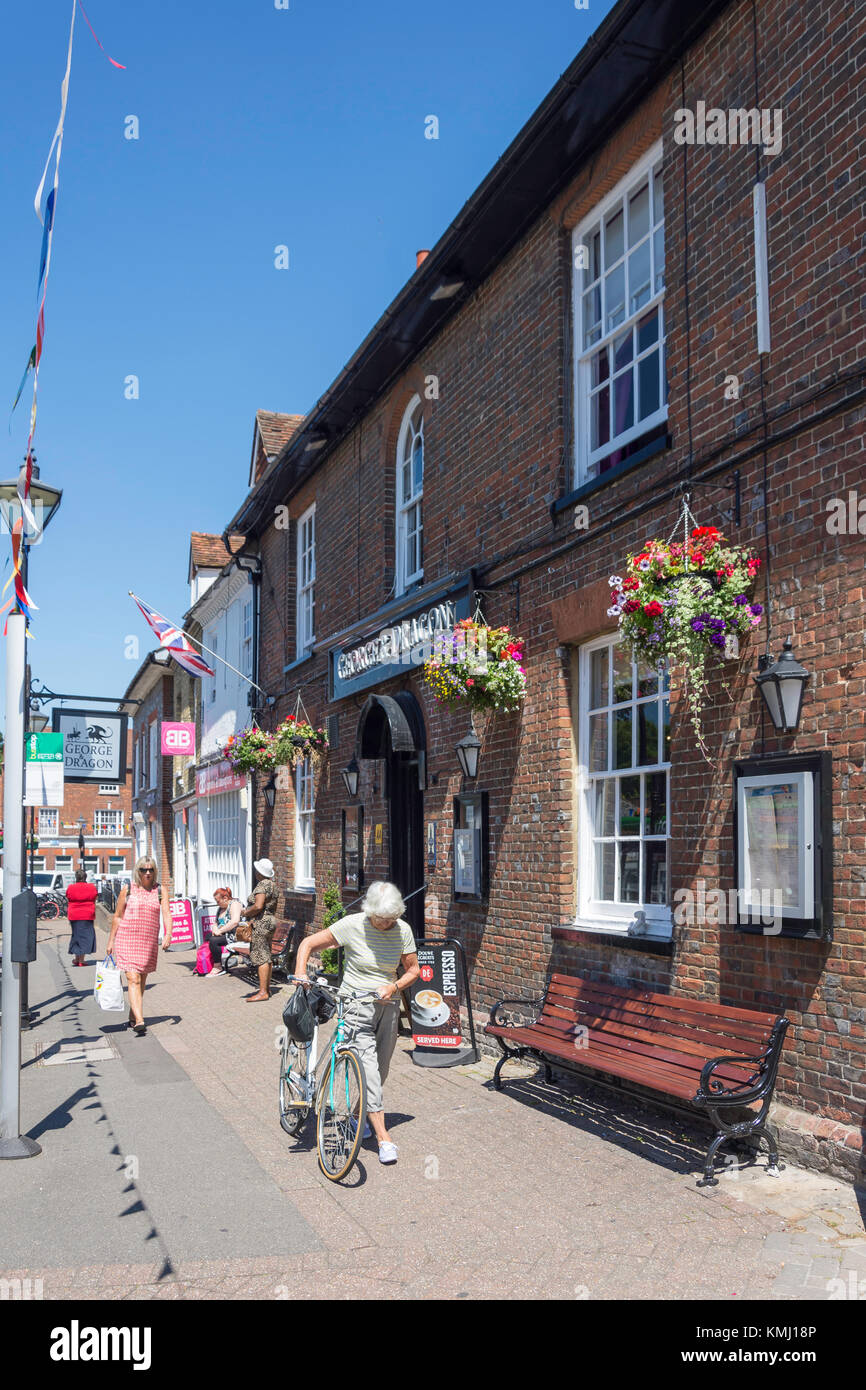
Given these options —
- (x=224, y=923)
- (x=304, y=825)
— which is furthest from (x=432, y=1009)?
(x=224, y=923)

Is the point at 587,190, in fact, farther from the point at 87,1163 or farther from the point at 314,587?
the point at 314,587

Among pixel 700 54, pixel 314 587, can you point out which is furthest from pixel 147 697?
pixel 700 54

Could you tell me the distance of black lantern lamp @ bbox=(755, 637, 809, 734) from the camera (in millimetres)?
5797

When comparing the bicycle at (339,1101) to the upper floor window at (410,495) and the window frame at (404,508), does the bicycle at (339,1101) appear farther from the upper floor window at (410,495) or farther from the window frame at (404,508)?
the upper floor window at (410,495)

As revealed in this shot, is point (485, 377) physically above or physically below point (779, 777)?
above

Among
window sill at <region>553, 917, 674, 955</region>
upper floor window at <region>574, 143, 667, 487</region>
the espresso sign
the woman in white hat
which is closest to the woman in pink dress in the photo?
the woman in white hat

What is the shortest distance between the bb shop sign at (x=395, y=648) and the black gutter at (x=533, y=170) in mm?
2947

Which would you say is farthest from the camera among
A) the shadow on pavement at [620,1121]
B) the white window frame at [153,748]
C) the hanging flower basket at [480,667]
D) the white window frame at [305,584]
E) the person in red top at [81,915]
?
the white window frame at [153,748]

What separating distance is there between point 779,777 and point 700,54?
15.4ft

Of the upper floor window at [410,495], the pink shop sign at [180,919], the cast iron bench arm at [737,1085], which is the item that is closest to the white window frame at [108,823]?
Result: the pink shop sign at [180,919]

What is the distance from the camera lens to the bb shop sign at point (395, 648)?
10406 mm

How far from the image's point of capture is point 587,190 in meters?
8.45

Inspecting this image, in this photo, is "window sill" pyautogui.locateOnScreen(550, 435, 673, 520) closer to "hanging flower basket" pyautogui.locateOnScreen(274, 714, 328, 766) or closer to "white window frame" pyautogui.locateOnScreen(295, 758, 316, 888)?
"hanging flower basket" pyautogui.locateOnScreen(274, 714, 328, 766)

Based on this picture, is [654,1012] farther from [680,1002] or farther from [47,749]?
[47,749]
